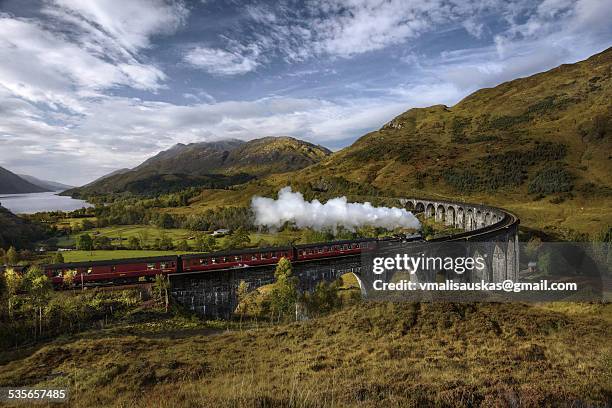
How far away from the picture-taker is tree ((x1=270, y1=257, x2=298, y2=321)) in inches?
1082

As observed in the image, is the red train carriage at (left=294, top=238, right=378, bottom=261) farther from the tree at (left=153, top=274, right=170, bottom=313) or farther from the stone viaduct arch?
the tree at (left=153, top=274, right=170, bottom=313)

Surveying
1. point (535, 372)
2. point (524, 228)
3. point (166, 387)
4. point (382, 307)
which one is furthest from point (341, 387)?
point (524, 228)

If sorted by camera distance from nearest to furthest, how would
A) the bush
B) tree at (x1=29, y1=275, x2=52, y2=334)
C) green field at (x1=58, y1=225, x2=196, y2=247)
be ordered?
tree at (x1=29, y1=275, x2=52, y2=334)
green field at (x1=58, y1=225, x2=196, y2=247)
the bush

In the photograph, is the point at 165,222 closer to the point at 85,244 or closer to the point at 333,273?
the point at 85,244

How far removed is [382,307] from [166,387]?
1519 centimetres

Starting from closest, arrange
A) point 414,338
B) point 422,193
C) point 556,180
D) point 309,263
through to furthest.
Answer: point 414,338
point 309,263
point 556,180
point 422,193

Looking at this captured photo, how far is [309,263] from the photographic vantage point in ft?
102

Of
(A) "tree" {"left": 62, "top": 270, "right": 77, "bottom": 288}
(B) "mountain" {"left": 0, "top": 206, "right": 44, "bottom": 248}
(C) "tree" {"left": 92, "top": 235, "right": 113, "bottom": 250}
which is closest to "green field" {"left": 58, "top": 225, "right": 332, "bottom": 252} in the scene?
(C) "tree" {"left": 92, "top": 235, "right": 113, "bottom": 250}

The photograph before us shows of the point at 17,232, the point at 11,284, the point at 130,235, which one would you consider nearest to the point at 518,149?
the point at 130,235

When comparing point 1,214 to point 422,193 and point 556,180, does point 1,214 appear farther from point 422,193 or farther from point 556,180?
point 556,180

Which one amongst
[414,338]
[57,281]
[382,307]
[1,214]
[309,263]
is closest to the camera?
[414,338]

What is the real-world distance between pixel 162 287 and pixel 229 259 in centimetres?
542

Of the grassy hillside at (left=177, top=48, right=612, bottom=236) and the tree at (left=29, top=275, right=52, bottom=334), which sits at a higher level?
the grassy hillside at (left=177, top=48, right=612, bottom=236)

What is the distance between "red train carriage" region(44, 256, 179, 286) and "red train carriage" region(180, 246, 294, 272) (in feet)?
4.59
